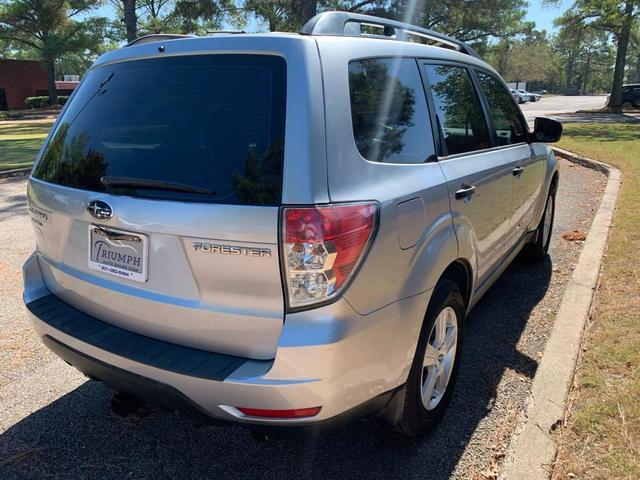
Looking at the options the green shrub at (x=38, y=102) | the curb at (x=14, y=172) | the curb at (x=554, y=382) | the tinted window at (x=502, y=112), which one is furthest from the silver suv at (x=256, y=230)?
the green shrub at (x=38, y=102)

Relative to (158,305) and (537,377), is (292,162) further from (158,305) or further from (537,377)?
(537,377)

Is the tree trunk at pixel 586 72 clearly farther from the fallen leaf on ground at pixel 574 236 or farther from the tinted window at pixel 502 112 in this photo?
the tinted window at pixel 502 112

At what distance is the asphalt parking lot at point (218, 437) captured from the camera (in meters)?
2.43

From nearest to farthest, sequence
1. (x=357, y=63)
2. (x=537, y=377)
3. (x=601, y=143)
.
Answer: (x=357, y=63), (x=537, y=377), (x=601, y=143)

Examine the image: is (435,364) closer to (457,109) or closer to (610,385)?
(610,385)

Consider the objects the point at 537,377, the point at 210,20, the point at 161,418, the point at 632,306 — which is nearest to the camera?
the point at 161,418

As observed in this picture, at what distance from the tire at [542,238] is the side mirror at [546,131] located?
78 centimetres

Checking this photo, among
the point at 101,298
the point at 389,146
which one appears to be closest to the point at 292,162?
the point at 389,146

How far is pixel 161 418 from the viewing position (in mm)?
2820

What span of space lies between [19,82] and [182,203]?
49.8m

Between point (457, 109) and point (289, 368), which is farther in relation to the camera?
point (457, 109)

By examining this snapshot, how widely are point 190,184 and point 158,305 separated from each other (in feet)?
1.65

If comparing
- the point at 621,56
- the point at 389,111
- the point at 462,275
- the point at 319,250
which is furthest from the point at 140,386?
the point at 621,56

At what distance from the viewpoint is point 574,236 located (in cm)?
600
